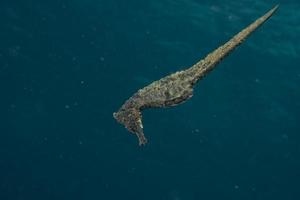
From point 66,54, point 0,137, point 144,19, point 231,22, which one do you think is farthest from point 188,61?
point 0,137

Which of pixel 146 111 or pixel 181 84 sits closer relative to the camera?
pixel 181 84

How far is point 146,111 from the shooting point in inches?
1439

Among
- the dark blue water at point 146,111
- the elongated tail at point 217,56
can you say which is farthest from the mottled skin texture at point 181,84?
the dark blue water at point 146,111

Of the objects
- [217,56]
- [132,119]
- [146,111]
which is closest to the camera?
[217,56]

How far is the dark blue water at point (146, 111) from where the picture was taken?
28.8 metres

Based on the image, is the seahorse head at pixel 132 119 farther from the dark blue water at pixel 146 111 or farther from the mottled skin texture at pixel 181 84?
the dark blue water at pixel 146 111

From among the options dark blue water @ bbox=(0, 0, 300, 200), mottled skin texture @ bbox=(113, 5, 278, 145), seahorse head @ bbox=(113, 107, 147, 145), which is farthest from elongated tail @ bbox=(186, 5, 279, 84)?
dark blue water @ bbox=(0, 0, 300, 200)

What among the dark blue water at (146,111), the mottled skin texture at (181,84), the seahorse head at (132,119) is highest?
the mottled skin texture at (181,84)

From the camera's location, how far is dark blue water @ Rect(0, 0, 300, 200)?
28.8 metres

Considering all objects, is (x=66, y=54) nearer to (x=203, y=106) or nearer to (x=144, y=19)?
(x=144, y=19)

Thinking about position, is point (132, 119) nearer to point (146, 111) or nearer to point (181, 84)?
point (181, 84)

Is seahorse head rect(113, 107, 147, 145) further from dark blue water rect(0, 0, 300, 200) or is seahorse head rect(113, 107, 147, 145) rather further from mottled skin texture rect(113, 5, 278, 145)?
dark blue water rect(0, 0, 300, 200)

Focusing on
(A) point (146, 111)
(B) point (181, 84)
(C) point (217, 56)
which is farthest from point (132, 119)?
(A) point (146, 111)

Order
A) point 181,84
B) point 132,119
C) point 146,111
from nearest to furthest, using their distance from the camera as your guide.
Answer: point 181,84 → point 132,119 → point 146,111
